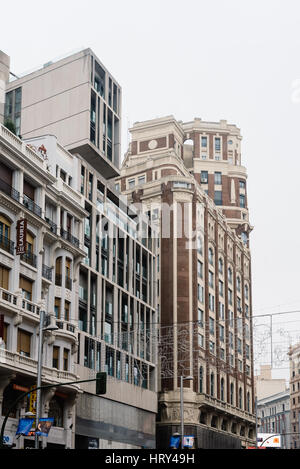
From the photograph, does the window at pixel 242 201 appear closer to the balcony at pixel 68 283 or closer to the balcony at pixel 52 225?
the balcony at pixel 68 283

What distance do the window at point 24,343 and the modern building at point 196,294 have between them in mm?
25156

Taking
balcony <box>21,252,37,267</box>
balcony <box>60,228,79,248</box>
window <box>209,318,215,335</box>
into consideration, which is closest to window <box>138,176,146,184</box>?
window <box>209,318,215,335</box>

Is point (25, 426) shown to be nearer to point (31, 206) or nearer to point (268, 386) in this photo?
point (31, 206)

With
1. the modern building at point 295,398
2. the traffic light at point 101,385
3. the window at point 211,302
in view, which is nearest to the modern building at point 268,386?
the modern building at point 295,398

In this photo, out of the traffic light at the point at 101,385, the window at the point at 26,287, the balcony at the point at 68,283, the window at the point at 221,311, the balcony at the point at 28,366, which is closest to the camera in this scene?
the traffic light at the point at 101,385

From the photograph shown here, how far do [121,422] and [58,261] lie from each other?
1821 cm

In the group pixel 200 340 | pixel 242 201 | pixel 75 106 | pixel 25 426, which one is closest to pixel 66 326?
pixel 25 426

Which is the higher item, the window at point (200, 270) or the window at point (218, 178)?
the window at point (218, 178)

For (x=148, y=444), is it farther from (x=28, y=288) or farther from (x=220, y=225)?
(x=220, y=225)

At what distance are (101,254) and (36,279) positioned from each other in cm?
1594

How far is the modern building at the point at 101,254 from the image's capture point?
6056cm

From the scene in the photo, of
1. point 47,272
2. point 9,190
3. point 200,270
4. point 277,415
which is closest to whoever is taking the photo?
point 9,190

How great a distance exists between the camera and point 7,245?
46938 mm

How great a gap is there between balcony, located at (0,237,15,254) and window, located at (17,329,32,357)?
5.17 metres
